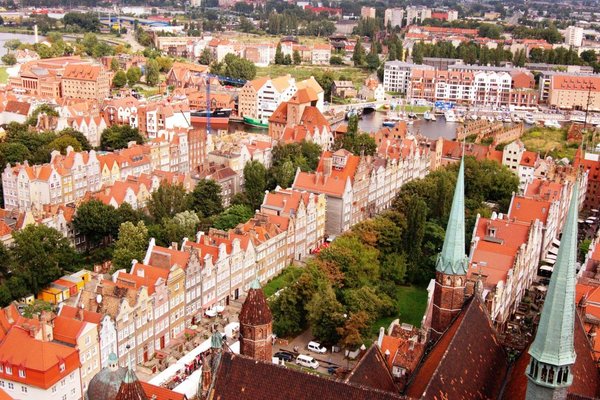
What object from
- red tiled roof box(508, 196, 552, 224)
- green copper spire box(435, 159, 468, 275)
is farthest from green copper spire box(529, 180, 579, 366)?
red tiled roof box(508, 196, 552, 224)

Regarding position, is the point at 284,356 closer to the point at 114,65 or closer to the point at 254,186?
the point at 254,186

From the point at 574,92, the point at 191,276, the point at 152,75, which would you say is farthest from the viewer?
the point at 152,75

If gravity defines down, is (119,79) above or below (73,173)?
above


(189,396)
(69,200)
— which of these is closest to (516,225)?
(189,396)

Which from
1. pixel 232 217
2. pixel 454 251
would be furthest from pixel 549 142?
pixel 454 251

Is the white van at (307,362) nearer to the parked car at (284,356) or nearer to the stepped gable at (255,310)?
the parked car at (284,356)

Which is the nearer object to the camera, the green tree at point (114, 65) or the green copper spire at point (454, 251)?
the green copper spire at point (454, 251)

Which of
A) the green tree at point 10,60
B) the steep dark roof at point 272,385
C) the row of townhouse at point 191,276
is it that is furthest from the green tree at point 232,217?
the green tree at point 10,60
